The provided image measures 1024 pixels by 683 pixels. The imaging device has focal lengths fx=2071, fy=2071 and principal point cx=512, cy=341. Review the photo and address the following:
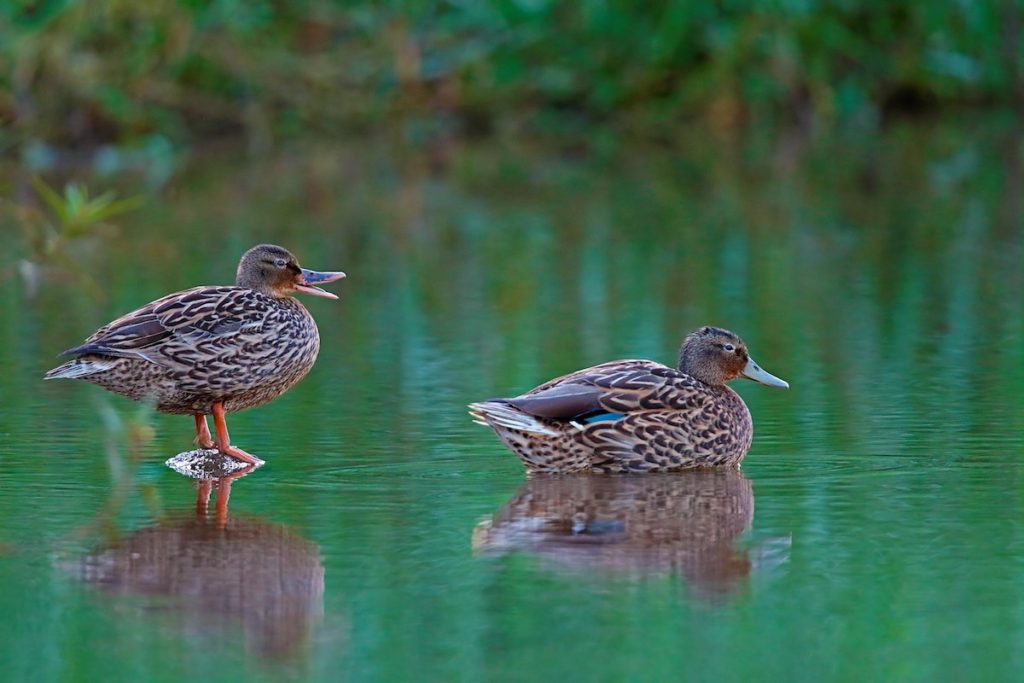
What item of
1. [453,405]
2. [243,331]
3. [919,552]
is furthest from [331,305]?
[919,552]

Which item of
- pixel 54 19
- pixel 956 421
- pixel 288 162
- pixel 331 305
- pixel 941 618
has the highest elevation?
pixel 54 19

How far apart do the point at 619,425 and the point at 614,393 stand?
0.69ft

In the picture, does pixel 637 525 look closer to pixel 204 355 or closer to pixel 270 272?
pixel 204 355

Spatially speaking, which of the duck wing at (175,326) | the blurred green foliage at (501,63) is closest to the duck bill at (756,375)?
the duck wing at (175,326)

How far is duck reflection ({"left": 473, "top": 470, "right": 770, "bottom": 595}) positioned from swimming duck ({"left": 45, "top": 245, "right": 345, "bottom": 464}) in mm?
1242

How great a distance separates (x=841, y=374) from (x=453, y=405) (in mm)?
2051

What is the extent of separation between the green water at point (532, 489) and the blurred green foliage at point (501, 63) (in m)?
9.26

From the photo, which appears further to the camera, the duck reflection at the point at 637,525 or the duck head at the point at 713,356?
the duck head at the point at 713,356

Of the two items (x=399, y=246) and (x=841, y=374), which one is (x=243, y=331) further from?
(x=399, y=246)

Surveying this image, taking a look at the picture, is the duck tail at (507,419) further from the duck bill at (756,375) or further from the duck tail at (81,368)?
the duck tail at (81,368)

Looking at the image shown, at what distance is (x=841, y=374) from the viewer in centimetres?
1034

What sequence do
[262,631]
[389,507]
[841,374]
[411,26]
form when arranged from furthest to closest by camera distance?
[411,26]
[841,374]
[389,507]
[262,631]

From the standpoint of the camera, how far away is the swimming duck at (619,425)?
809 cm

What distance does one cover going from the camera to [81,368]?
8141mm
